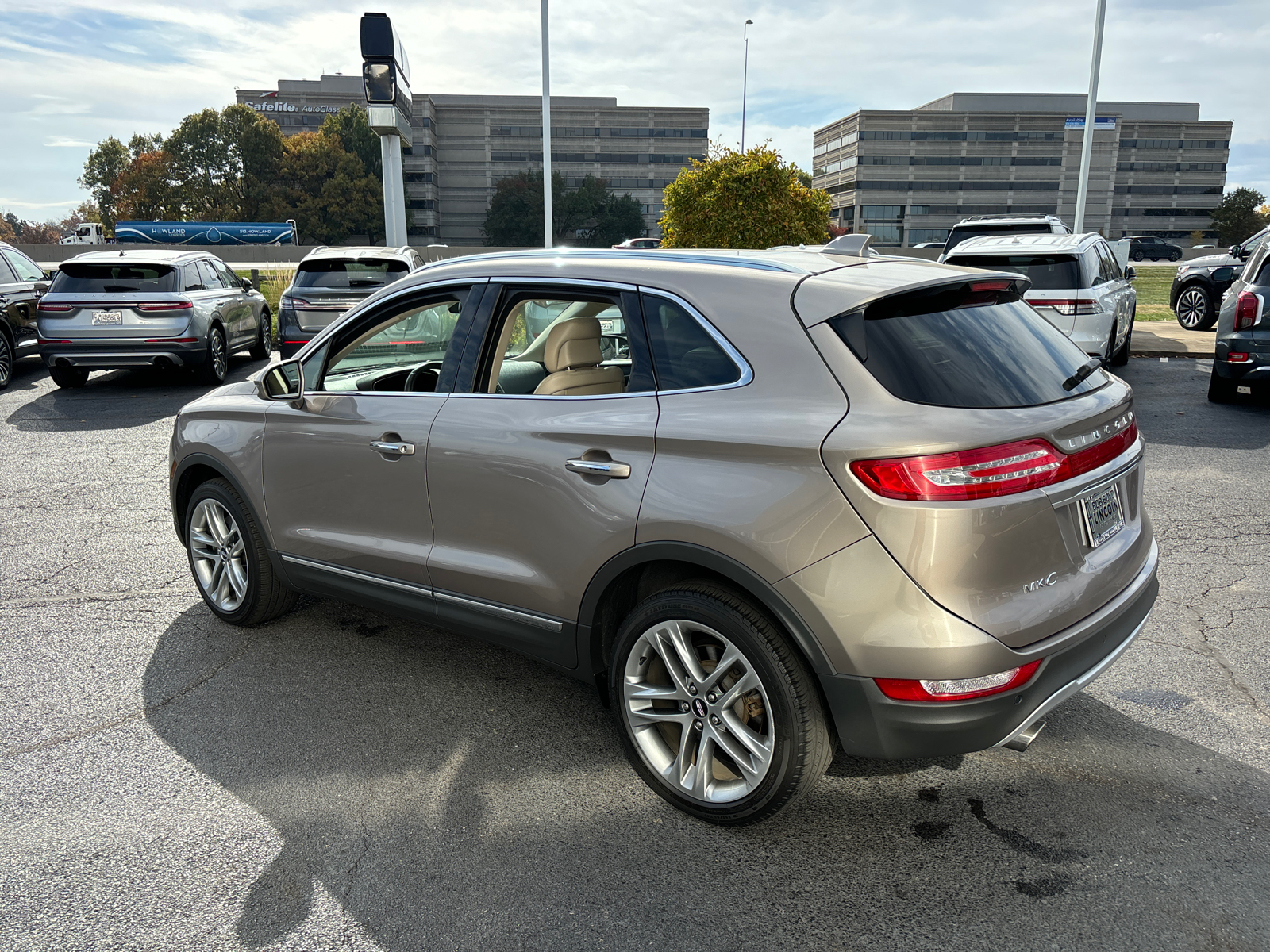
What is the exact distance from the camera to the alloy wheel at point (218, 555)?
457cm

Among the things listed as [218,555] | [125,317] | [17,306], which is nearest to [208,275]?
[125,317]

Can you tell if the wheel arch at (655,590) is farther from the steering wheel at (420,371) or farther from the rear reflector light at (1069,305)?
the rear reflector light at (1069,305)

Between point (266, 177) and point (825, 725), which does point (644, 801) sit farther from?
point (266, 177)

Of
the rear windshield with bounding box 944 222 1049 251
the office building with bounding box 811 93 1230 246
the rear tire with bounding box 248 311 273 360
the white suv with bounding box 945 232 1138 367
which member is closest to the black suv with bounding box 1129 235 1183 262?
the office building with bounding box 811 93 1230 246

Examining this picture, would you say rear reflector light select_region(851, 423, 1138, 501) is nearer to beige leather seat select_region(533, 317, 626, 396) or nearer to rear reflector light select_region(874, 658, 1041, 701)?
rear reflector light select_region(874, 658, 1041, 701)

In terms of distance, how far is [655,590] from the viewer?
3.06 meters

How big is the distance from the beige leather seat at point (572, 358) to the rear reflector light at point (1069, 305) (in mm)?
8200

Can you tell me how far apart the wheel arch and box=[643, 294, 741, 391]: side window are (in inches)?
19.8

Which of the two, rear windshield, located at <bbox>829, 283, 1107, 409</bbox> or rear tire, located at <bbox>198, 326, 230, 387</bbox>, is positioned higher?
rear windshield, located at <bbox>829, 283, 1107, 409</bbox>

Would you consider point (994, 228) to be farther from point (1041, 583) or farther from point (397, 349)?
point (1041, 583)

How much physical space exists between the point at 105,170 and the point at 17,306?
96.9 meters

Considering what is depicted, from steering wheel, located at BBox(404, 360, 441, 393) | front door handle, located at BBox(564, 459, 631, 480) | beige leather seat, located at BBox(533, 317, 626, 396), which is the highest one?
beige leather seat, located at BBox(533, 317, 626, 396)

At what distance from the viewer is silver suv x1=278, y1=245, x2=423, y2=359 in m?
12.3

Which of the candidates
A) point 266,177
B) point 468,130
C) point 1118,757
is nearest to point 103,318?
point 1118,757
